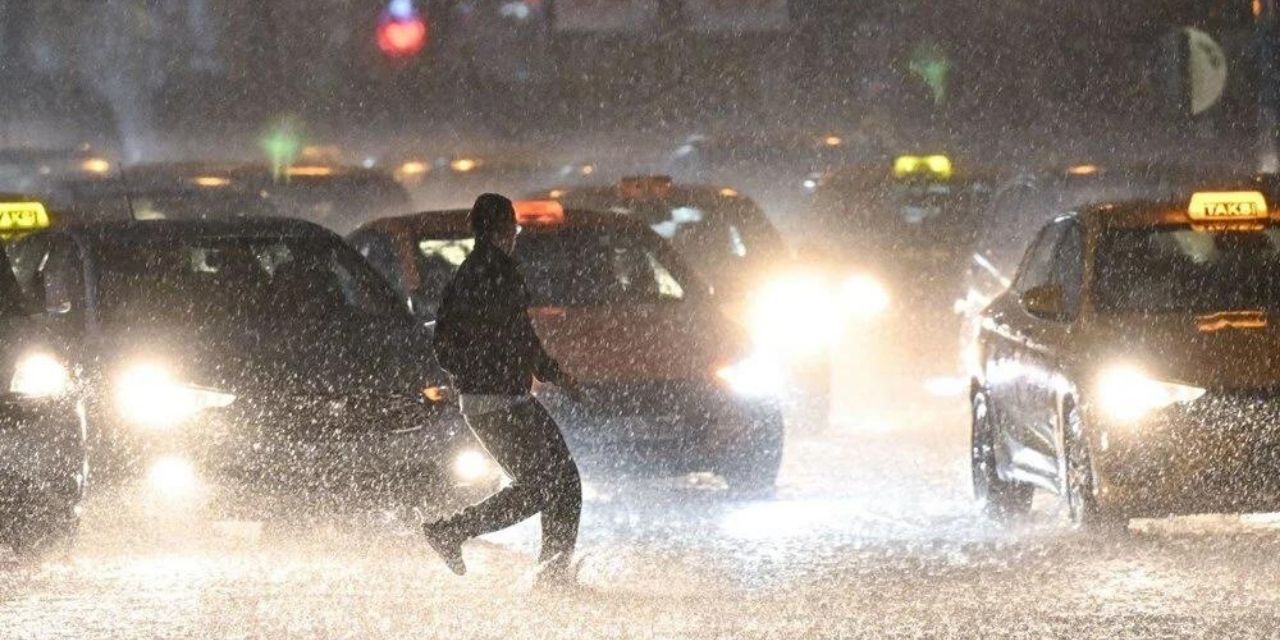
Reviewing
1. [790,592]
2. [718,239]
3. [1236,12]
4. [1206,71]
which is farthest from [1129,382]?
[1236,12]

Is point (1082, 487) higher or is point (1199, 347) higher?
point (1199, 347)

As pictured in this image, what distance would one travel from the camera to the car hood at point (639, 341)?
13.5 metres

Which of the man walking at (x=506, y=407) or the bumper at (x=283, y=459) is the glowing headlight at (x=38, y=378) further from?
the man walking at (x=506, y=407)

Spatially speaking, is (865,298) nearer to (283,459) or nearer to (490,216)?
(283,459)

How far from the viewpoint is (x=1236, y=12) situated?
40500 mm

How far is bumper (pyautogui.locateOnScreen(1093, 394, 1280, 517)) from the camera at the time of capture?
11.1m

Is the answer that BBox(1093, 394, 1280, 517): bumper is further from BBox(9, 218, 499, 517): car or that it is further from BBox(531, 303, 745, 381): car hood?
BBox(531, 303, 745, 381): car hood

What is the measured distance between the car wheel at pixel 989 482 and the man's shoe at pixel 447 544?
136 inches

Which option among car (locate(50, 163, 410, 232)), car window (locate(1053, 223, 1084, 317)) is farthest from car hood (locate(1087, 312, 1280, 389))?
car (locate(50, 163, 410, 232))

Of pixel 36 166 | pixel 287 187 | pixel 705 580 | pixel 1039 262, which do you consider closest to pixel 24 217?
pixel 1039 262

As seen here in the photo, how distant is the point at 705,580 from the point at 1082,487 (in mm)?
1732

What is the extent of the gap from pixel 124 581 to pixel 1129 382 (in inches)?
150

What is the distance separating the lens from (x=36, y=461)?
11.3 metres

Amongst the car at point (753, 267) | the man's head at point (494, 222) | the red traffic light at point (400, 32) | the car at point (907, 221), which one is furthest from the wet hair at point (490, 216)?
the red traffic light at point (400, 32)
